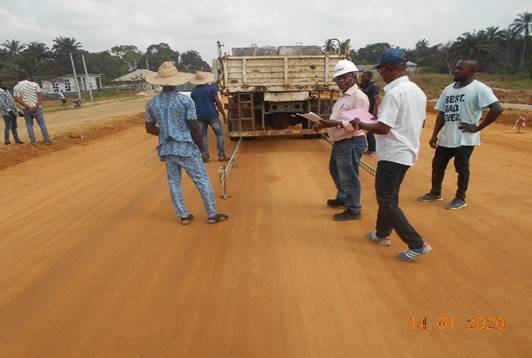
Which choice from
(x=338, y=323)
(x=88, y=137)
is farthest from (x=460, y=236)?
(x=88, y=137)

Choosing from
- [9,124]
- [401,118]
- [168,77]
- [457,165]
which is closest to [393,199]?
[401,118]

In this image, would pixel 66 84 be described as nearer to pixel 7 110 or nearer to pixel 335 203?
pixel 7 110

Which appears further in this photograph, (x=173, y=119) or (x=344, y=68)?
(x=173, y=119)

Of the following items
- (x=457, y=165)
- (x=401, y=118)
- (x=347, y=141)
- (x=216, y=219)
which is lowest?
(x=216, y=219)

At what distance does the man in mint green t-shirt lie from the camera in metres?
4.02

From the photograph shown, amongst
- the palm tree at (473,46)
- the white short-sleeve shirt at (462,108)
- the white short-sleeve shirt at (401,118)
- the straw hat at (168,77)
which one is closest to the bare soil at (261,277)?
the white short-sleeve shirt at (462,108)

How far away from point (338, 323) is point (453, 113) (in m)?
3.02

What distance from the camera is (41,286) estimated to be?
3104mm

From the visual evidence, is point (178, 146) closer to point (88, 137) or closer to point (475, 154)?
point (475, 154)

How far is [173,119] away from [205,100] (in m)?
3.55

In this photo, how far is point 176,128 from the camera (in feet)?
13.0

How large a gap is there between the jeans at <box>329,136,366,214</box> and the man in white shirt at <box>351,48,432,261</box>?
84 centimetres

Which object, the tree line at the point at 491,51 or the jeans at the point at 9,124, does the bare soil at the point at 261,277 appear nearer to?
the jeans at the point at 9,124

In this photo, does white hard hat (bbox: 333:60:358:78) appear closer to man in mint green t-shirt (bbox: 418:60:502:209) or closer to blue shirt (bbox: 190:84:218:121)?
man in mint green t-shirt (bbox: 418:60:502:209)
